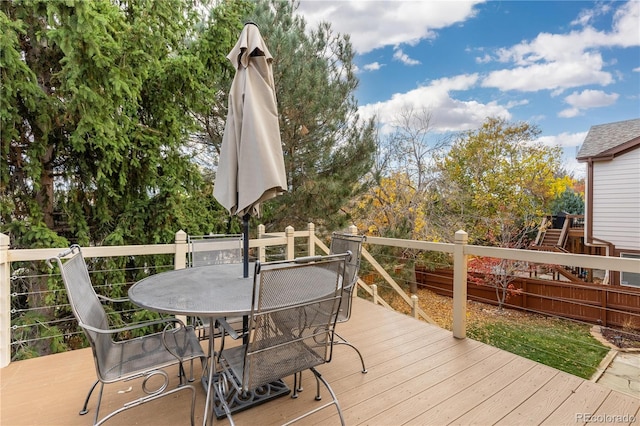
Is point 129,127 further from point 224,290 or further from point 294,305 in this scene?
point 294,305

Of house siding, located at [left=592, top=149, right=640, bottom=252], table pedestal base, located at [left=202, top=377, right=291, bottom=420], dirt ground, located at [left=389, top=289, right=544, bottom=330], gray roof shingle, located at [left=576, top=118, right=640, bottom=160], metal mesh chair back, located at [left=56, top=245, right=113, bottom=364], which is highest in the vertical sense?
gray roof shingle, located at [left=576, top=118, right=640, bottom=160]

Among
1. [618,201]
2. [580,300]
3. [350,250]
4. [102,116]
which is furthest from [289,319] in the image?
[618,201]

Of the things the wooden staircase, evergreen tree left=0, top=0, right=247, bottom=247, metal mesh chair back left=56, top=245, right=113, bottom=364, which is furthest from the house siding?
metal mesh chair back left=56, top=245, right=113, bottom=364

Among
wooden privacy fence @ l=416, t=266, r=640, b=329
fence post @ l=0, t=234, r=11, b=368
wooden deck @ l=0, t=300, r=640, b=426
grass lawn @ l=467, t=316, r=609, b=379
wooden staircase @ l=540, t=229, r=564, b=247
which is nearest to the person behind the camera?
wooden deck @ l=0, t=300, r=640, b=426

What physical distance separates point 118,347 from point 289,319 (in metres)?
1.22

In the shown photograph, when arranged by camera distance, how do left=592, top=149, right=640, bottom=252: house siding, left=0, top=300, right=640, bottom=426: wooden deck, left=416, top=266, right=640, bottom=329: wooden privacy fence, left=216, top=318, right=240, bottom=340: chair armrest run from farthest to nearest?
left=592, top=149, right=640, bottom=252: house siding < left=416, top=266, right=640, bottom=329: wooden privacy fence < left=0, top=300, right=640, bottom=426: wooden deck < left=216, top=318, right=240, bottom=340: chair armrest

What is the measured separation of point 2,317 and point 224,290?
2111 mm

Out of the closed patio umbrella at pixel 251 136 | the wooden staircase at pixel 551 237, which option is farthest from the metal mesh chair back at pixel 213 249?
the wooden staircase at pixel 551 237

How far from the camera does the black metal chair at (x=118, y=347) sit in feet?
5.37

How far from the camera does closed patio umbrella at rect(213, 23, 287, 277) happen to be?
6.93 ft

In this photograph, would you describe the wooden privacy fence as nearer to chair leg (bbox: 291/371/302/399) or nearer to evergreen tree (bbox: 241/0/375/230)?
evergreen tree (bbox: 241/0/375/230)

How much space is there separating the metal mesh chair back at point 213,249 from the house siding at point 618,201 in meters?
9.35

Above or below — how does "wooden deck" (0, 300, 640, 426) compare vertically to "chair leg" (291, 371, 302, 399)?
below

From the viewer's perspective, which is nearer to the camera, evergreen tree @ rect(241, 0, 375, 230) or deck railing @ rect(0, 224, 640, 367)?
deck railing @ rect(0, 224, 640, 367)
